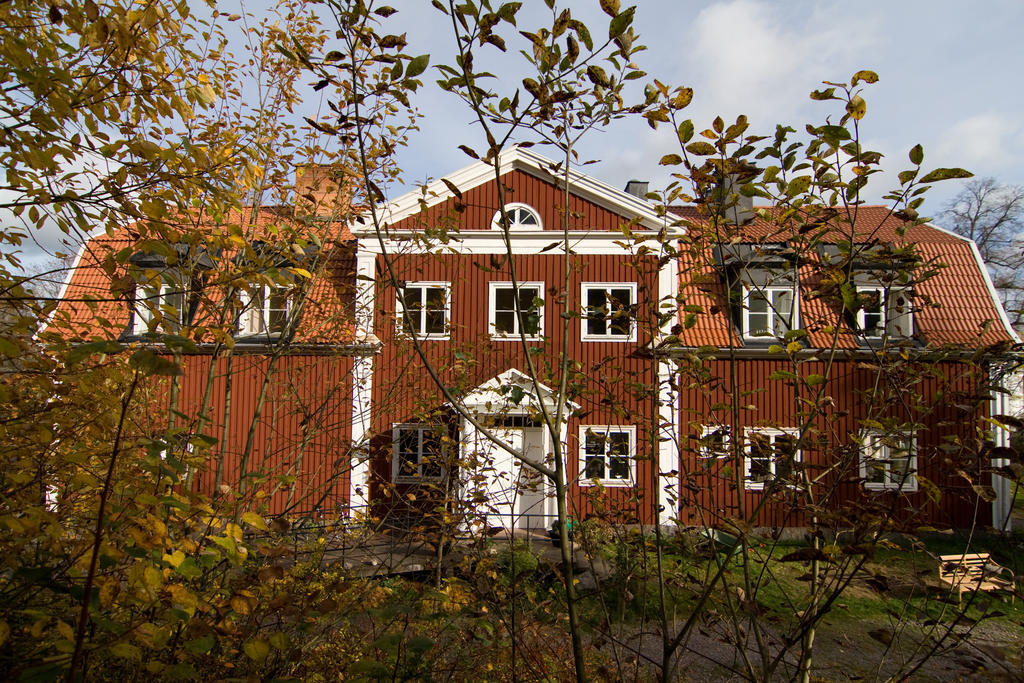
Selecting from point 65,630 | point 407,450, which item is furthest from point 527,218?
point 65,630

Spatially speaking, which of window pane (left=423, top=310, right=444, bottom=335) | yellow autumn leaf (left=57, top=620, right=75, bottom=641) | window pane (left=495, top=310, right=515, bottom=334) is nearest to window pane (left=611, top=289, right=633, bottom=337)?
window pane (left=423, top=310, right=444, bottom=335)

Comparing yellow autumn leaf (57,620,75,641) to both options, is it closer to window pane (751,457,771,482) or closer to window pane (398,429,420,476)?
window pane (751,457,771,482)

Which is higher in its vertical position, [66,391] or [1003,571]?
[66,391]

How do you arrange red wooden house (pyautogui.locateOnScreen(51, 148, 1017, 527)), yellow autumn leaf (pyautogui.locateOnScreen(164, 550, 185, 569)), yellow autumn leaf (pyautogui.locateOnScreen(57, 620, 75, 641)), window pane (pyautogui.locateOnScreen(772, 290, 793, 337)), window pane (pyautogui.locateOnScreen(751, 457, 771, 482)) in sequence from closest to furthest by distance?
yellow autumn leaf (pyautogui.locateOnScreen(57, 620, 75, 641)) → yellow autumn leaf (pyautogui.locateOnScreen(164, 550, 185, 569)) → window pane (pyautogui.locateOnScreen(751, 457, 771, 482)) → window pane (pyautogui.locateOnScreen(772, 290, 793, 337)) → red wooden house (pyautogui.locateOnScreen(51, 148, 1017, 527))

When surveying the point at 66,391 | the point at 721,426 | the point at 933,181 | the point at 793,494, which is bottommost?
the point at 793,494

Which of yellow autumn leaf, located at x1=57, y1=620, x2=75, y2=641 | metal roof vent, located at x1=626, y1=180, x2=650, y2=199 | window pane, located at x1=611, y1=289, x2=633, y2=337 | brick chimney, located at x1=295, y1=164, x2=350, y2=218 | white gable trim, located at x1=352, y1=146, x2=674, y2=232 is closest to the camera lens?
yellow autumn leaf, located at x1=57, y1=620, x2=75, y2=641

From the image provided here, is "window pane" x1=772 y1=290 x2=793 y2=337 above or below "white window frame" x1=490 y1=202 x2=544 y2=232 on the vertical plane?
below

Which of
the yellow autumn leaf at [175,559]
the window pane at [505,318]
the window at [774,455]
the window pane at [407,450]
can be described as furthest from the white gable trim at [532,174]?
the yellow autumn leaf at [175,559]

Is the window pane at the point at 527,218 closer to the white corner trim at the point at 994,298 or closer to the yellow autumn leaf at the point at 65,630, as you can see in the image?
the white corner trim at the point at 994,298

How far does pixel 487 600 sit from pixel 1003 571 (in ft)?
7.19

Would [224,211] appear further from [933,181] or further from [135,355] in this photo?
[933,181]

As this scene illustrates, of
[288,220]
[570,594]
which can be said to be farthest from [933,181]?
[288,220]

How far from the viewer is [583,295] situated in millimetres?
12703

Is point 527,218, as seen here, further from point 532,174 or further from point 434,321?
point 434,321
